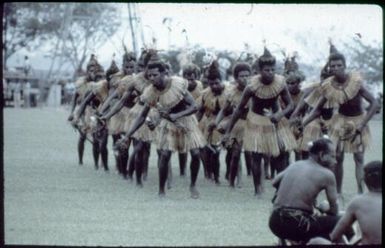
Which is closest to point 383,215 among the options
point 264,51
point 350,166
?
point 264,51

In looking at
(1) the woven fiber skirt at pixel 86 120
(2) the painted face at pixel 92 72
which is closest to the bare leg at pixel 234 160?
(1) the woven fiber skirt at pixel 86 120

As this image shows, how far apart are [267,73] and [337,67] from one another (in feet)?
2.33

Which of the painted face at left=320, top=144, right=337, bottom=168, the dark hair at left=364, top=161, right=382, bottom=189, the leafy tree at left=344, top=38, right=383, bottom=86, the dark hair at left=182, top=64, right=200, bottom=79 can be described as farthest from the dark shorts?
the leafy tree at left=344, top=38, right=383, bottom=86

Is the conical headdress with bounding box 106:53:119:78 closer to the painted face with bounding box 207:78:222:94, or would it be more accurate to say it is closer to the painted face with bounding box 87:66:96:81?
the painted face with bounding box 87:66:96:81

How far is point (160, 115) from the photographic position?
880 centimetres

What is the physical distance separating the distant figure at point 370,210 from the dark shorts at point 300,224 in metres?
0.56

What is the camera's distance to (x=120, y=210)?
7.76 meters

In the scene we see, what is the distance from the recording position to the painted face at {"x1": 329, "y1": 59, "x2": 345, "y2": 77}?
27.5 ft

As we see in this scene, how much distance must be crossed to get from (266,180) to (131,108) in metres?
2.00

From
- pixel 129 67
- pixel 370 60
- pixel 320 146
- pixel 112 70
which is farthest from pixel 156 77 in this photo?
pixel 370 60

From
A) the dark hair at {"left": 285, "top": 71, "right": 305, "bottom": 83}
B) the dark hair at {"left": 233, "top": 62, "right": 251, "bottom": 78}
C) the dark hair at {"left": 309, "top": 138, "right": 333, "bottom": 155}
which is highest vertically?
the dark hair at {"left": 233, "top": 62, "right": 251, "bottom": 78}

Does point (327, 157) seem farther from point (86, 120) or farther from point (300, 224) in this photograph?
point (86, 120)

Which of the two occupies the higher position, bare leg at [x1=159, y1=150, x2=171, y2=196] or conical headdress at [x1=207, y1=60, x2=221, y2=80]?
conical headdress at [x1=207, y1=60, x2=221, y2=80]

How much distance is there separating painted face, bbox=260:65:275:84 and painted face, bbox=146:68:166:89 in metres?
1.03
